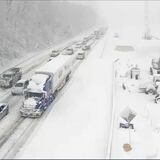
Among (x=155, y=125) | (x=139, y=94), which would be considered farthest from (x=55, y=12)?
(x=155, y=125)

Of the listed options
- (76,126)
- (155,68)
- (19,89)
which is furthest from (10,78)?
(155,68)

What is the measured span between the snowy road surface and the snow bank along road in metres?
0.90

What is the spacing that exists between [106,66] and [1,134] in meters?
33.5

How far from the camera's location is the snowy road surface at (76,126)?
26.8 metres

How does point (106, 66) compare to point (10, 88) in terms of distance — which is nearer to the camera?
point (10, 88)

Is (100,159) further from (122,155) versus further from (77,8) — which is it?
(77,8)

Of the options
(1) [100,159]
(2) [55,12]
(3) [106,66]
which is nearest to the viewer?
(1) [100,159]

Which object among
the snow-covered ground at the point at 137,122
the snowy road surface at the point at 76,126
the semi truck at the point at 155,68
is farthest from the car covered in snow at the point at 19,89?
the semi truck at the point at 155,68

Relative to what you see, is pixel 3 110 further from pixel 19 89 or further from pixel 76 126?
pixel 76 126

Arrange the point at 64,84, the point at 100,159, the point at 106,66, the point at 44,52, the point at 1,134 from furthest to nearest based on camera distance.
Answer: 1. the point at 44,52
2. the point at 106,66
3. the point at 64,84
4. the point at 1,134
5. the point at 100,159

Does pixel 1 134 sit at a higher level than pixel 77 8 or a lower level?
higher

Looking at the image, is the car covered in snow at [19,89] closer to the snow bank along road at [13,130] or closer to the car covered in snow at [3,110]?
the snow bank along road at [13,130]

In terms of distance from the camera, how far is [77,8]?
625 ft

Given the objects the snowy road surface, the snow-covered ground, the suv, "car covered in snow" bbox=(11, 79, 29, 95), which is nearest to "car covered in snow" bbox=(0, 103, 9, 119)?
the snowy road surface
